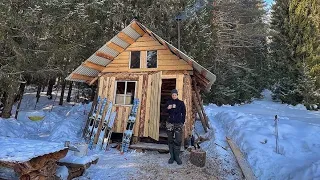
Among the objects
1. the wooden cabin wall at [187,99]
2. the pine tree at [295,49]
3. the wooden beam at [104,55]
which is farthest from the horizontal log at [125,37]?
the pine tree at [295,49]

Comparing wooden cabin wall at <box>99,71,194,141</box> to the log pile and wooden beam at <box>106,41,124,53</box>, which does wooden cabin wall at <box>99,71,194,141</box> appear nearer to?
wooden beam at <box>106,41,124,53</box>

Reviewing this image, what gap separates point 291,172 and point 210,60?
16286 mm

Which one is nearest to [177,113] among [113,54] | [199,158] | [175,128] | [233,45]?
[175,128]

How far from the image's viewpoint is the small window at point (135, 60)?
34.4 ft

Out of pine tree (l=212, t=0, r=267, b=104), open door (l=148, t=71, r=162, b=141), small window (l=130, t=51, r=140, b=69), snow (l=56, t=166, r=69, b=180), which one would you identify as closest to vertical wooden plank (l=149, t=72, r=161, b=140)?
open door (l=148, t=71, r=162, b=141)

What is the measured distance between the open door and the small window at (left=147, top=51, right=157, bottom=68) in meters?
0.51

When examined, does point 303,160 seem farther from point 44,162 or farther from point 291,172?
point 44,162

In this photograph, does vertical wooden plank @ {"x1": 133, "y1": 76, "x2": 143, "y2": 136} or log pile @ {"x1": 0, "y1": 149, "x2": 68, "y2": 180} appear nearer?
log pile @ {"x1": 0, "y1": 149, "x2": 68, "y2": 180}

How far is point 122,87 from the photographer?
11.9 meters

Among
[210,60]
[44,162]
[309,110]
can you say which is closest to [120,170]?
[44,162]

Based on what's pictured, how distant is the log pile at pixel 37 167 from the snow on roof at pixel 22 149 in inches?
2.9

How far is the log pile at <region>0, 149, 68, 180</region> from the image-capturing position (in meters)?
4.16

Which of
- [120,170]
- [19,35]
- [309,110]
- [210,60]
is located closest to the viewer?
[120,170]

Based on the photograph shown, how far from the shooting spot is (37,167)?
4.47m
